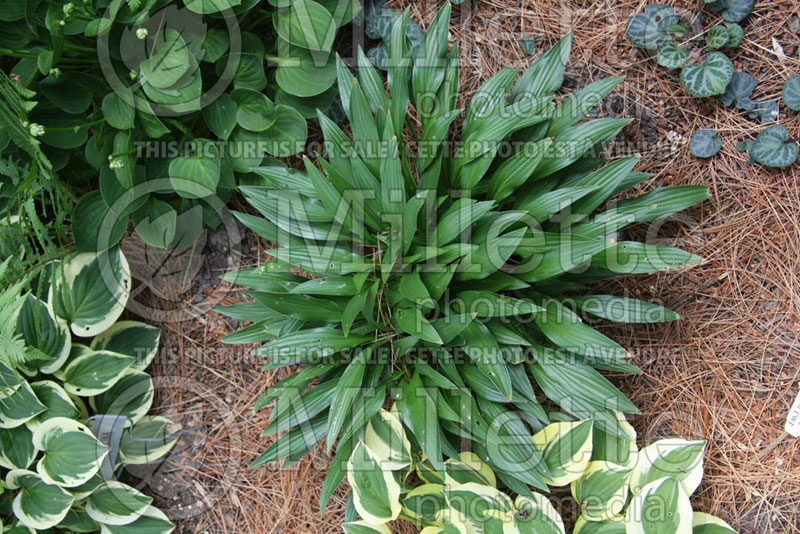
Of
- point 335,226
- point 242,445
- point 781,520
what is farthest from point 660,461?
point 242,445

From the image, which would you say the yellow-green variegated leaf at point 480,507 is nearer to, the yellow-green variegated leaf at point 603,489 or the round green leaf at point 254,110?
the yellow-green variegated leaf at point 603,489

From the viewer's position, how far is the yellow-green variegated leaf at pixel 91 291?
1.74 meters

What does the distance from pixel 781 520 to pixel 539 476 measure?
0.73m

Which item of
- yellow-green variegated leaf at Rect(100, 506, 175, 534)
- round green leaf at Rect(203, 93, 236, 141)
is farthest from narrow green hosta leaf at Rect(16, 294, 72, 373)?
round green leaf at Rect(203, 93, 236, 141)

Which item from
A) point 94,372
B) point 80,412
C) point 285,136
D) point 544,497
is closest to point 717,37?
point 285,136

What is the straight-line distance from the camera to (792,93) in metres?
1.56

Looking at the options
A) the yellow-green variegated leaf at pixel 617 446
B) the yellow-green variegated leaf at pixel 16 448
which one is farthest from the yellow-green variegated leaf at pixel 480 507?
the yellow-green variegated leaf at pixel 16 448

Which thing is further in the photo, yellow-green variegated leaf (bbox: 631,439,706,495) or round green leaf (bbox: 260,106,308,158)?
round green leaf (bbox: 260,106,308,158)

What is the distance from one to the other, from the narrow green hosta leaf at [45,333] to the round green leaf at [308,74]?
3.18 ft

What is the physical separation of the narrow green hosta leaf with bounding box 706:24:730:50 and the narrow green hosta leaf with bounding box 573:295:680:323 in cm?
74

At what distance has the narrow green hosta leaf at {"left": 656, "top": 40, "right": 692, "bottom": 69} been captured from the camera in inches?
63.5

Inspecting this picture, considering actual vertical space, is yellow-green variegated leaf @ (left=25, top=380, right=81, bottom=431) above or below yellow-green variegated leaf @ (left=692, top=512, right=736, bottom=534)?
above

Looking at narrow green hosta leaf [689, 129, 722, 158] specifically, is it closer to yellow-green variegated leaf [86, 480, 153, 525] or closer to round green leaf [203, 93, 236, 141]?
round green leaf [203, 93, 236, 141]

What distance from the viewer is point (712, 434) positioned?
5.45 ft
